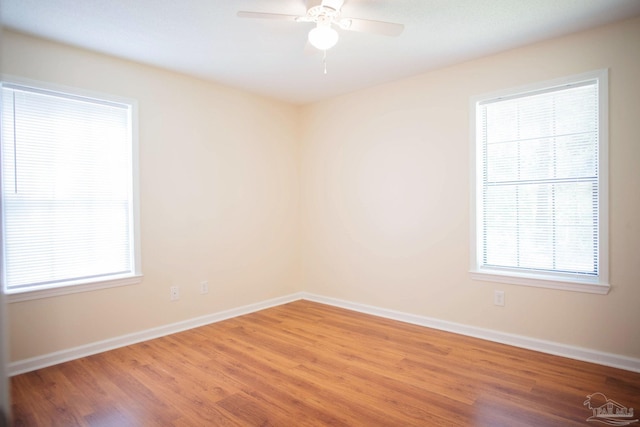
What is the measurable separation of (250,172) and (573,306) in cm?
349

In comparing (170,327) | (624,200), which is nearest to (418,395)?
(624,200)

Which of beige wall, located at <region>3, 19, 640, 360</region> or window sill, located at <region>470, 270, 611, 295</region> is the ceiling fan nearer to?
beige wall, located at <region>3, 19, 640, 360</region>

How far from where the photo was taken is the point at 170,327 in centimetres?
365

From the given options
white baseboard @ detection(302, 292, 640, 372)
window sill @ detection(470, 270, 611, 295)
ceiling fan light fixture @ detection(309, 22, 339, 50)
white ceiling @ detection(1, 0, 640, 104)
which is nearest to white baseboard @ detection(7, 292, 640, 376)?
white baseboard @ detection(302, 292, 640, 372)

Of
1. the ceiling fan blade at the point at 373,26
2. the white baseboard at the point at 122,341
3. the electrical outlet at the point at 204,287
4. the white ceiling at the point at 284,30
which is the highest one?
the white ceiling at the point at 284,30

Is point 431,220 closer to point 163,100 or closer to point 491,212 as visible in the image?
point 491,212

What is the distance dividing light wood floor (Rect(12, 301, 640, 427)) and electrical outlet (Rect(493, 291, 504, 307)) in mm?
377

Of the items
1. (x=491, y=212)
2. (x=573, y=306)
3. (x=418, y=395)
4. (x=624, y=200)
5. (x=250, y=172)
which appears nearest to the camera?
(x=418, y=395)

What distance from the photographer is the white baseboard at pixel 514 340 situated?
9.12 feet

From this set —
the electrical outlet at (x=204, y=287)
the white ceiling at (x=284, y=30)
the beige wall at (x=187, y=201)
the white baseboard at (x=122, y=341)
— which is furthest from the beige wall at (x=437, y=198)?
the electrical outlet at (x=204, y=287)

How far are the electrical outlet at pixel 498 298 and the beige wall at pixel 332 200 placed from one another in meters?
0.05

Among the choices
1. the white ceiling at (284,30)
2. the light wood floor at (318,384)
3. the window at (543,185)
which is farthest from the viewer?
the window at (543,185)

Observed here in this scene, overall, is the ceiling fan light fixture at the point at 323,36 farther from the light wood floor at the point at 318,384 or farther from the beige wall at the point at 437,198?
the light wood floor at the point at 318,384

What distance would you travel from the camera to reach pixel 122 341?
330cm
